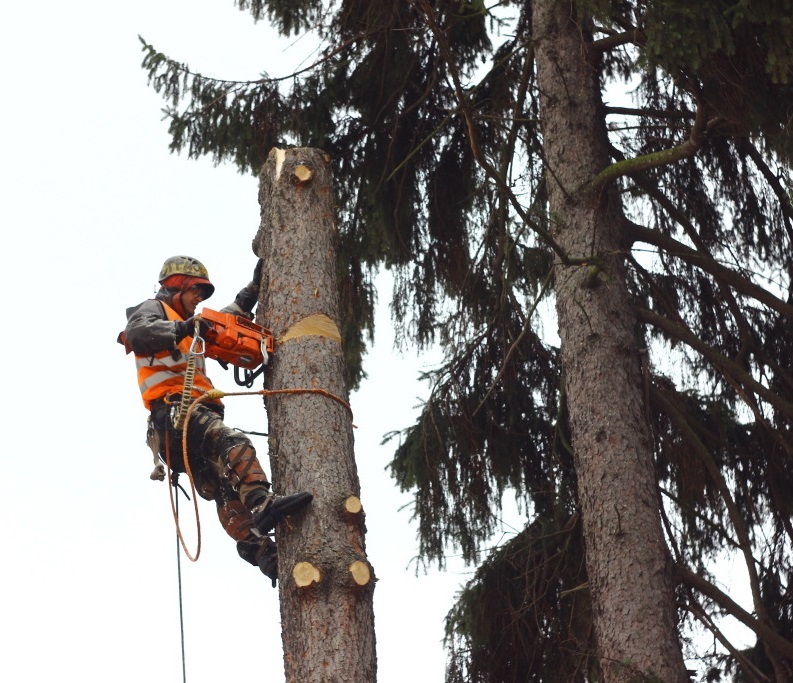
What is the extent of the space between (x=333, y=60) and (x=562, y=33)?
5.35 feet

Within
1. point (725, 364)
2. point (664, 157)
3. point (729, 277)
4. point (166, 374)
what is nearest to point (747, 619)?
point (725, 364)

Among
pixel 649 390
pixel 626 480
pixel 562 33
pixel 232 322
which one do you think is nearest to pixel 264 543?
pixel 232 322

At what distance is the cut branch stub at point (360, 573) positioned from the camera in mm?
4641

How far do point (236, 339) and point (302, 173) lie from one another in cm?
85

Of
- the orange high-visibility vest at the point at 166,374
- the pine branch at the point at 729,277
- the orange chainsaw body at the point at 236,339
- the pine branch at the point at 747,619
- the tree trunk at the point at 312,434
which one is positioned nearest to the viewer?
the tree trunk at the point at 312,434

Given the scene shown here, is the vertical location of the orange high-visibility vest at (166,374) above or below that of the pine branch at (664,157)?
below

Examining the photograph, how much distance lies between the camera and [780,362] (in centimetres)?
811

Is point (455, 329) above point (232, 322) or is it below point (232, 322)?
above

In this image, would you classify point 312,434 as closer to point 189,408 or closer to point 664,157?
point 189,408

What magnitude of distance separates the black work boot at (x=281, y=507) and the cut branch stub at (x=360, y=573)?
30cm

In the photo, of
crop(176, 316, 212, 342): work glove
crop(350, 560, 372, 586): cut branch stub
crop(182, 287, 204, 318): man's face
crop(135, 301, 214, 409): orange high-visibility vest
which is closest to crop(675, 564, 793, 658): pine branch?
crop(350, 560, 372, 586): cut branch stub

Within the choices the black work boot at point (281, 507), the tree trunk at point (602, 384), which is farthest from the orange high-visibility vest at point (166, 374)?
the tree trunk at point (602, 384)

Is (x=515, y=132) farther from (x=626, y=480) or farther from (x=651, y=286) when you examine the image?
(x=626, y=480)

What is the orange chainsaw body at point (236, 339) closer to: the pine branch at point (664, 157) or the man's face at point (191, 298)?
the man's face at point (191, 298)
